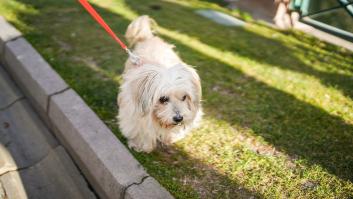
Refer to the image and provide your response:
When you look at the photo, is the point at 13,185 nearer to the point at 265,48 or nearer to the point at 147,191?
the point at 147,191

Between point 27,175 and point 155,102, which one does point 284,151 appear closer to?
point 155,102

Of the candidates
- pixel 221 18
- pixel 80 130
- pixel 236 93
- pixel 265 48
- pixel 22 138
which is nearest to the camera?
pixel 80 130

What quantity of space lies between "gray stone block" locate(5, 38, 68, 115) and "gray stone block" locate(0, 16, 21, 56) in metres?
0.12

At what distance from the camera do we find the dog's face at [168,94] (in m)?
3.25

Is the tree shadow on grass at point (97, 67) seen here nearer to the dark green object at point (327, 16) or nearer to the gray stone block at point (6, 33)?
the gray stone block at point (6, 33)

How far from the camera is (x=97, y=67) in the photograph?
526 cm

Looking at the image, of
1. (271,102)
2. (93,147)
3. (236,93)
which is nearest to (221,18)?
(236,93)

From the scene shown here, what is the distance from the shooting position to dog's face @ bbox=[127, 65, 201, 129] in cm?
325

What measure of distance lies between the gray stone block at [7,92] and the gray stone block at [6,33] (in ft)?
1.64

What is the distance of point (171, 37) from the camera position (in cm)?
666

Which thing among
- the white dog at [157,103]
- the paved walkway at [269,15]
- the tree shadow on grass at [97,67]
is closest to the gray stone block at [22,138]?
the tree shadow on grass at [97,67]

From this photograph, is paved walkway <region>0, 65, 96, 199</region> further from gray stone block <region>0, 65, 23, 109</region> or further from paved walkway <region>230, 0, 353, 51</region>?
paved walkway <region>230, 0, 353, 51</region>

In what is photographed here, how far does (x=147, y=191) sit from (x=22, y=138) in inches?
70.3

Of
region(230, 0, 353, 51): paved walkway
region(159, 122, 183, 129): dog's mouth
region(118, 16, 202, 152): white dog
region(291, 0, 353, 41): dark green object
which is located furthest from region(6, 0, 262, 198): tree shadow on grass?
region(291, 0, 353, 41): dark green object
